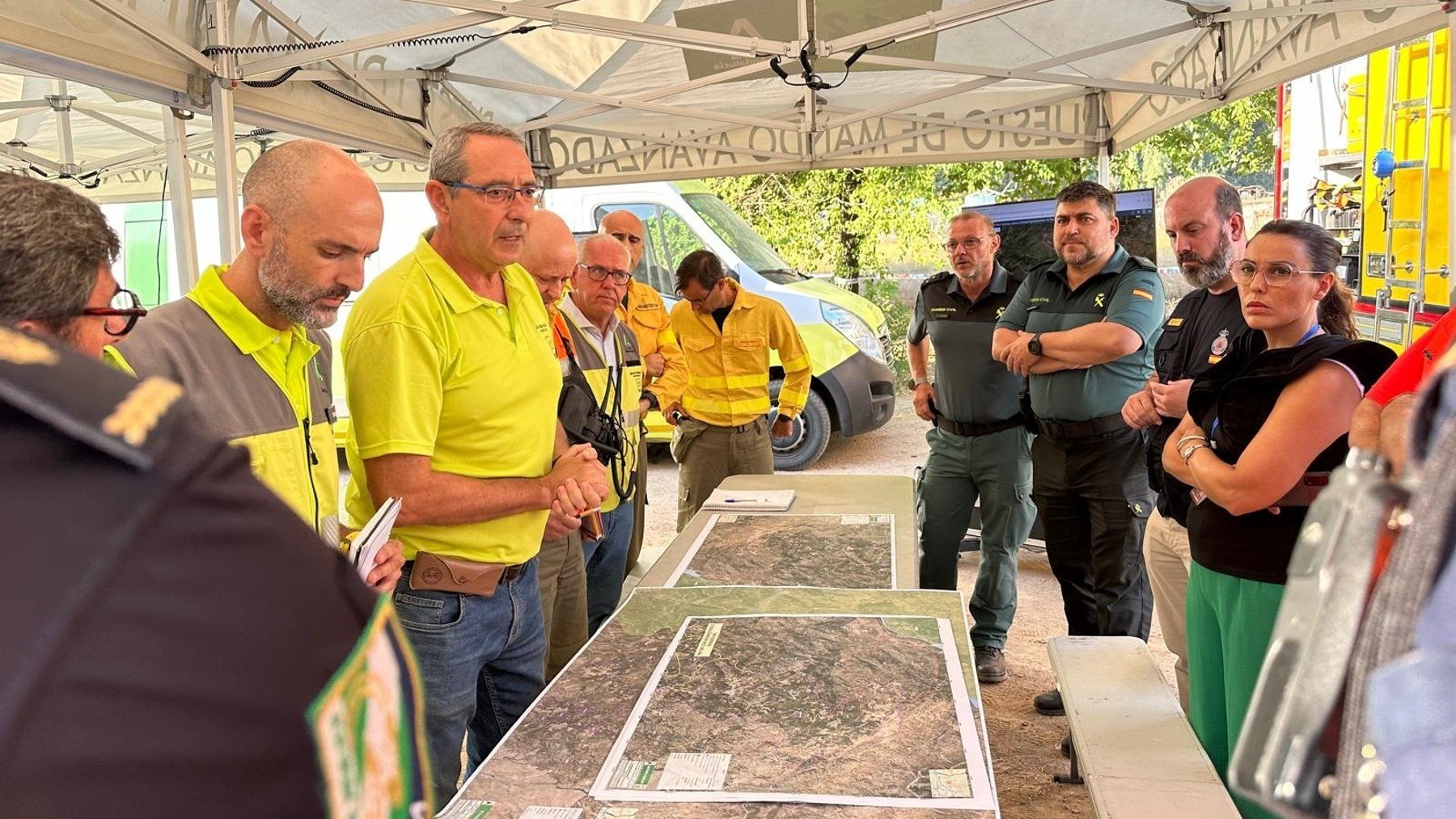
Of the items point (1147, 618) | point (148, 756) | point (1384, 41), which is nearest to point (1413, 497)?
point (148, 756)

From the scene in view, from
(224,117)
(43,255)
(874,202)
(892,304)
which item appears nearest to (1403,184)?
(224,117)

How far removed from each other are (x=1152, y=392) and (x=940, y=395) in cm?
145

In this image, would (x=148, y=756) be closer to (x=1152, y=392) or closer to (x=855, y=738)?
(x=855, y=738)

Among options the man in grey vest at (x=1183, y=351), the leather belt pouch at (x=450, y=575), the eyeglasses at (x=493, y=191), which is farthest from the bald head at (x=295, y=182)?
the man in grey vest at (x=1183, y=351)

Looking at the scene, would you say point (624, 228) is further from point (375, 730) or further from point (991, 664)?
point (375, 730)

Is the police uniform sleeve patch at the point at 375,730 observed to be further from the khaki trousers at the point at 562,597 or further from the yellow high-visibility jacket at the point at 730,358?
the yellow high-visibility jacket at the point at 730,358

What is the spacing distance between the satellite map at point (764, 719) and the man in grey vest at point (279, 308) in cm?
46

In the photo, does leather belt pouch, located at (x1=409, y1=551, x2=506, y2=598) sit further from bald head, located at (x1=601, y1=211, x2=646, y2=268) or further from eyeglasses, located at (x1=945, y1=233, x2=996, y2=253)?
bald head, located at (x1=601, y1=211, x2=646, y2=268)

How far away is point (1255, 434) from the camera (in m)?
2.23

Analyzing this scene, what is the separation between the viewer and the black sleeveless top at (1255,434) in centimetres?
209

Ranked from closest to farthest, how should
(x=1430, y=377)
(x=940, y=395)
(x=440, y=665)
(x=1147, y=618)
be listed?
(x=1430, y=377)
(x=440, y=665)
(x=1147, y=618)
(x=940, y=395)

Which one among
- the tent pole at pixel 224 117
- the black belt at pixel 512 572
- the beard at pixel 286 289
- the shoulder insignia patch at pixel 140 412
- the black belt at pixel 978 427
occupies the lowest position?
the black belt at pixel 512 572

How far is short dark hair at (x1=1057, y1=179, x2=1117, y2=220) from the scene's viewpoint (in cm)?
381

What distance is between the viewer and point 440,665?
82.9 inches
